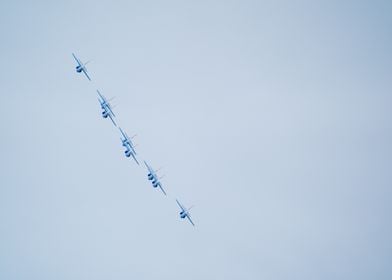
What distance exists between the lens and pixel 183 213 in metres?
116

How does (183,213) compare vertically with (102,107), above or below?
below

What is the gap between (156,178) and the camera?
368ft

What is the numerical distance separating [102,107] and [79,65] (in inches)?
416

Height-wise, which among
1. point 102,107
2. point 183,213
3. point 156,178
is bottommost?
point 183,213

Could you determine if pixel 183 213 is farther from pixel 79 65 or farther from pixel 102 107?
pixel 79 65

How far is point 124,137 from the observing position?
107 metres

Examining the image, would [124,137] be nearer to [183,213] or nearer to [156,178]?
[156,178]

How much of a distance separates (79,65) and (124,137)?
62.2 feet

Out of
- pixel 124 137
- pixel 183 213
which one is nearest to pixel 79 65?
pixel 124 137

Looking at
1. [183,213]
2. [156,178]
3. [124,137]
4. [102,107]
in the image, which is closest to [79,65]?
[102,107]

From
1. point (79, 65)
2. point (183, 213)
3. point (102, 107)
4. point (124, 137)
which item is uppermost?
point (79, 65)

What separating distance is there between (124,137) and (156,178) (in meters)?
13.0

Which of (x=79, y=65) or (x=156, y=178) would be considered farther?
(x=156, y=178)

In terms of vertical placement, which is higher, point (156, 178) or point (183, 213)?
point (156, 178)
